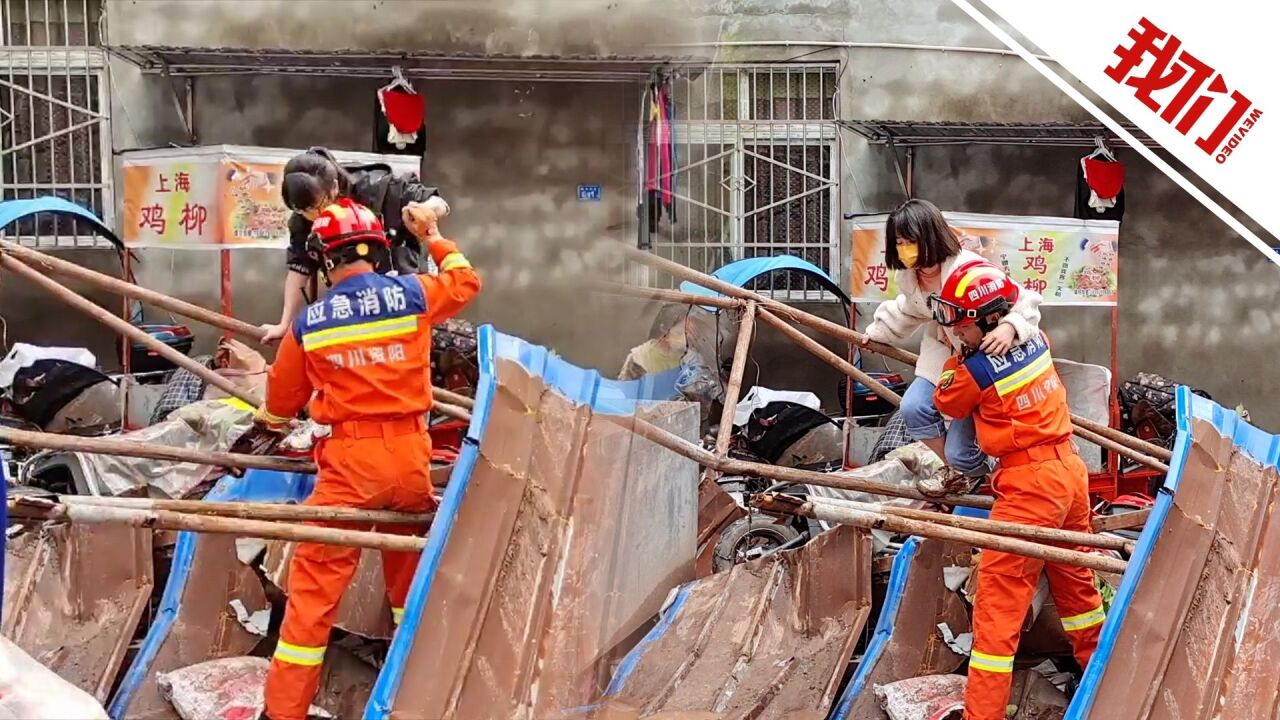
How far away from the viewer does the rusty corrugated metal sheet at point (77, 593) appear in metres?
3.38

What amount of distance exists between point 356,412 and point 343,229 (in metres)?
0.45

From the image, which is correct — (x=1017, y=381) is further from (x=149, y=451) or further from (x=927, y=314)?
(x=149, y=451)

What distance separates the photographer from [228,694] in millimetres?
3121

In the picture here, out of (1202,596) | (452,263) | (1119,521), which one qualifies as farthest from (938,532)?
(452,263)

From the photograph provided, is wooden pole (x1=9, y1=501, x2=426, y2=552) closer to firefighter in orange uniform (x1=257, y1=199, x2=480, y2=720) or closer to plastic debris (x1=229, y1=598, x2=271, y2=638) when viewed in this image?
firefighter in orange uniform (x1=257, y1=199, x2=480, y2=720)

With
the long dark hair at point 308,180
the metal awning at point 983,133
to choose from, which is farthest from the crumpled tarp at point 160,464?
the metal awning at point 983,133

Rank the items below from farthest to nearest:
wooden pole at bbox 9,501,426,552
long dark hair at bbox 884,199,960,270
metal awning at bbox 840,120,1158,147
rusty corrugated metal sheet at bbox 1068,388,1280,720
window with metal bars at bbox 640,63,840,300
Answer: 1. metal awning at bbox 840,120,1158,147
2. window with metal bars at bbox 640,63,840,300
3. long dark hair at bbox 884,199,960,270
4. rusty corrugated metal sheet at bbox 1068,388,1280,720
5. wooden pole at bbox 9,501,426,552

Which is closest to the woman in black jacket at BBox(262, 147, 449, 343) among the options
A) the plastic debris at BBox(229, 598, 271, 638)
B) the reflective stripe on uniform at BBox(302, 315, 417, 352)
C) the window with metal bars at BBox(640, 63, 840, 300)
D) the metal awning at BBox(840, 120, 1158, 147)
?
the reflective stripe on uniform at BBox(302, 315, 417, 352)

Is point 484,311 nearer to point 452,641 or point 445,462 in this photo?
point 445,462

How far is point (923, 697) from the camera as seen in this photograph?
336cm

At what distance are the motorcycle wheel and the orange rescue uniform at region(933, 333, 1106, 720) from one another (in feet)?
4.72

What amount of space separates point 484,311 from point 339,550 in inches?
103

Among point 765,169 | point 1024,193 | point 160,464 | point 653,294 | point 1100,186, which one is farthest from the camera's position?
point 1024,193

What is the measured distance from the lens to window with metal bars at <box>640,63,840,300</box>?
6.97 m
